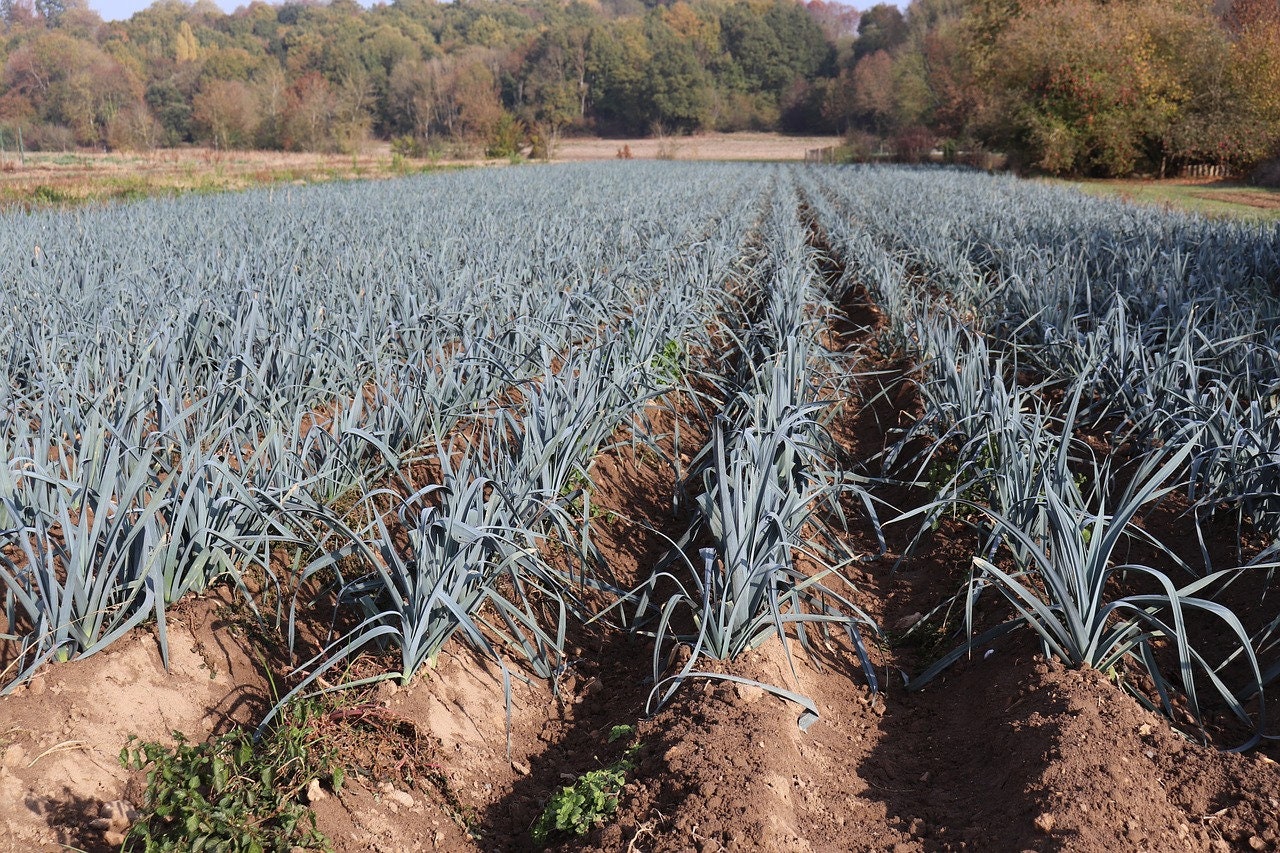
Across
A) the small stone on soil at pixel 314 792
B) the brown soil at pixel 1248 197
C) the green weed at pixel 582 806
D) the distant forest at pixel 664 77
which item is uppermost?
the distant forest at pixel 664 77

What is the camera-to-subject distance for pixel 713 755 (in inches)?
79.2

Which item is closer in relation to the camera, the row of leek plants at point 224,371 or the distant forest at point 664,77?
the row of leek plants at point 224,371

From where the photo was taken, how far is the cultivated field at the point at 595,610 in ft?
6.24

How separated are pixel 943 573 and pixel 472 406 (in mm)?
1853

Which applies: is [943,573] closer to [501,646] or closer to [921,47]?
[501,646]

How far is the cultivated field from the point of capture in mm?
1902

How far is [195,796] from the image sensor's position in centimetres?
166

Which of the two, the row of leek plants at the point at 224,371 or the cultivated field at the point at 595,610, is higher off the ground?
the row of leek plants at the point at 224,371

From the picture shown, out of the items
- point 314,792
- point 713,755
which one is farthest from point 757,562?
point 314,792

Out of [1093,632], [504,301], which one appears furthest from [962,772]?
[504,301]

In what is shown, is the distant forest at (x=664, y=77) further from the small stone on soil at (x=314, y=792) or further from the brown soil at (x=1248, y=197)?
the small stone on soil at (x=314, y=792)

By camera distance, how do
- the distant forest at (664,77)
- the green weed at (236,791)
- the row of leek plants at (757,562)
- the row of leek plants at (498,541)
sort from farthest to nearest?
the distant forest at (664,77) < the row of leek plants at (757,562) < the row of leek plants at (498,541) < the green weed at (236,791)

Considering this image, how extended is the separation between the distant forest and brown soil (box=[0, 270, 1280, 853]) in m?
26.2

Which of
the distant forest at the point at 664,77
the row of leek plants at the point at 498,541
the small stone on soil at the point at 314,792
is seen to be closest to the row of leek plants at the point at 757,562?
the row of leek plants at the point at 498,541
